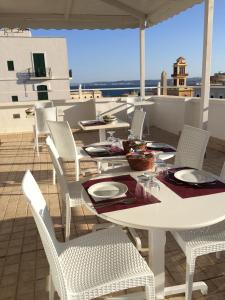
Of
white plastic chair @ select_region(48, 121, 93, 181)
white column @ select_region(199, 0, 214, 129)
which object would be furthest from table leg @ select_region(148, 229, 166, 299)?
white column @ select_region(199, 0, 214, 129)

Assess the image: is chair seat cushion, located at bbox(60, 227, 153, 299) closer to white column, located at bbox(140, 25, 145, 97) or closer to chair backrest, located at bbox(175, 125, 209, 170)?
chair backrest, located at bbox(175, 125, 209, 170)

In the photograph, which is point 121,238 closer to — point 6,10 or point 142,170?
point 142,170

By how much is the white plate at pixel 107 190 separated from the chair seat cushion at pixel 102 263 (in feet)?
0.85

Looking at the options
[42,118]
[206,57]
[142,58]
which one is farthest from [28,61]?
[206,57]

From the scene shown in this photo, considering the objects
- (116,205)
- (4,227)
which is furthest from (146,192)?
(4,227)

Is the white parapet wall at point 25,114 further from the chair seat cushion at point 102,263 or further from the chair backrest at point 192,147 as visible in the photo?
the chair seat cushion at point 102,263

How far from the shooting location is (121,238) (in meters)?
1.46

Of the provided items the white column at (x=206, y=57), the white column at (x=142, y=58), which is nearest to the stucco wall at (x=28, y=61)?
the white column at (x=142, y=58)

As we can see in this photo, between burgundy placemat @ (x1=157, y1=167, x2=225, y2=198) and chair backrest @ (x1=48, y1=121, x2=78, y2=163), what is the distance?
148cm

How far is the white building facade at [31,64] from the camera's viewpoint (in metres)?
21.1

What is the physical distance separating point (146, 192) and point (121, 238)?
0.98 ft

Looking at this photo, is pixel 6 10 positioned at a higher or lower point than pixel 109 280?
higher

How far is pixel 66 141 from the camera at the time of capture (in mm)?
2912

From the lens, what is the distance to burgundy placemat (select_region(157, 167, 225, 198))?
140 cm
